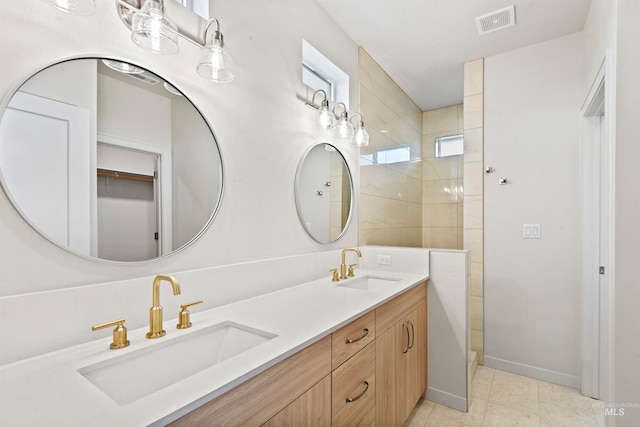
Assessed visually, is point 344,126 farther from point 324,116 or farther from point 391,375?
point 391,375

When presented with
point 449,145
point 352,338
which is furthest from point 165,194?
point 449,145

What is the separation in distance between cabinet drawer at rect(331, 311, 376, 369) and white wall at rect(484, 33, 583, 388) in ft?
5.96

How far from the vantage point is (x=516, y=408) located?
6.73 feet

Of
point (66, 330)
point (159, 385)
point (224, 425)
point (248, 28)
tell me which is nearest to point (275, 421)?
point (224, 425)

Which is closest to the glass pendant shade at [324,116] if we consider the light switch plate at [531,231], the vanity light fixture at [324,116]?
the vanity light fixture at [324,116]

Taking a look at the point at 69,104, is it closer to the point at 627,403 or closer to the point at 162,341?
the point at 162,341

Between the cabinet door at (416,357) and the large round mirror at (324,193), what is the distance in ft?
2.45

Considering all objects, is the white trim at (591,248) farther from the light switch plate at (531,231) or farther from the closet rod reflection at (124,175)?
the closet rod reflection at (124,175)

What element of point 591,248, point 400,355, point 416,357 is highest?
point 591,248

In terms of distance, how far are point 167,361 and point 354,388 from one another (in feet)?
2.37

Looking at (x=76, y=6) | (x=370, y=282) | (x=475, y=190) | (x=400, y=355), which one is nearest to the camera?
(x=76, y=6)

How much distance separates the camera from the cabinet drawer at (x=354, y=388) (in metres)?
1.13

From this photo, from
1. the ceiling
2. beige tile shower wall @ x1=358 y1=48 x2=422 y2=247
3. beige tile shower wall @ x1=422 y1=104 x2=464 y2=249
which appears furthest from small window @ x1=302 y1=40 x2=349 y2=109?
beige tile shower wall @ x1=422 y1=104 x2=464 y2=249

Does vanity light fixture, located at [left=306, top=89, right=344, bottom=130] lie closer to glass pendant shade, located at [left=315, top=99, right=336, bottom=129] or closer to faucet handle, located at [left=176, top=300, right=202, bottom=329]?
glass pendant shade, located at [left=315, top=99, right=336, bottom=129]
